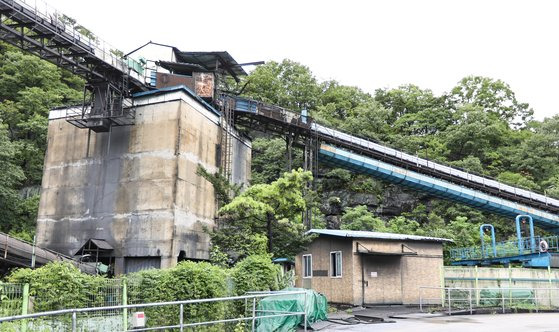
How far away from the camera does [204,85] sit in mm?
36125

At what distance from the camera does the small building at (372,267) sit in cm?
2267

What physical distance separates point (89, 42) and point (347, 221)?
25.8 metres

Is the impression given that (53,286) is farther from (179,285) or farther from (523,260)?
(523,260)

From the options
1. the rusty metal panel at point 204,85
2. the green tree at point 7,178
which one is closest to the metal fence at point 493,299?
the rusty metal panel at point 204,85

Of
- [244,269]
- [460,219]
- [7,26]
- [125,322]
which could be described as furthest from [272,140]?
[125,322]

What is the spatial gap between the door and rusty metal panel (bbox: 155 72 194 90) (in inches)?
794

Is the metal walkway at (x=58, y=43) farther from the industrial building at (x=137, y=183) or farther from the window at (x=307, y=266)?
the window at (x=307, y=266)

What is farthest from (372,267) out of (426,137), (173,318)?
(426,137)

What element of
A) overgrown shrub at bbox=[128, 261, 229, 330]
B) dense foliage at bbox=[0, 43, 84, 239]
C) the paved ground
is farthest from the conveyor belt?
overgrown shrub at bbox=[128, 261, 229, 330]

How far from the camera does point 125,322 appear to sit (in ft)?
39.1

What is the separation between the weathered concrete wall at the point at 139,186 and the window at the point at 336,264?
10.4m

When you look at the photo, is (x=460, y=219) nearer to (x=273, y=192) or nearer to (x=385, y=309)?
(x=385, y=309)

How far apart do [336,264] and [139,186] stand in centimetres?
1453

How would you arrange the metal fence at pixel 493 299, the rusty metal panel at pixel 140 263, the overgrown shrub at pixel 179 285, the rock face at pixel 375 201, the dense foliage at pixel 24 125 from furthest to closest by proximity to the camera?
1. the rock face at pixel 375 201
2. the dense foliage at pixel 24 125
3. the rusty metal panel at pixel 140 263
4. the metal fence at pixel 493 299
5. the overgrown shrub at pixel 179 285
